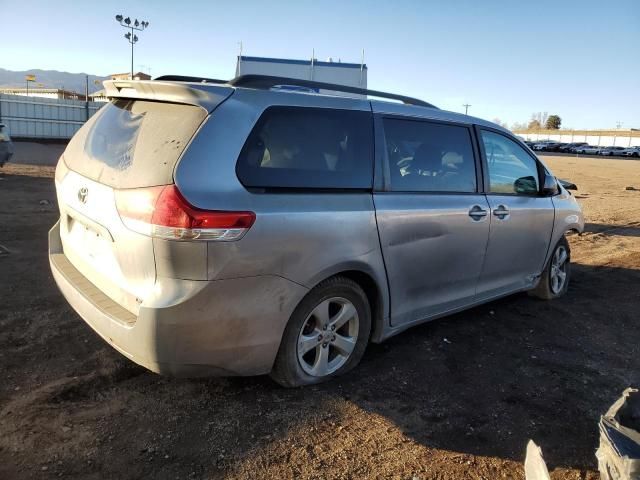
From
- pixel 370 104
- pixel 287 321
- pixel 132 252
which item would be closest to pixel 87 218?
pixel 132 252

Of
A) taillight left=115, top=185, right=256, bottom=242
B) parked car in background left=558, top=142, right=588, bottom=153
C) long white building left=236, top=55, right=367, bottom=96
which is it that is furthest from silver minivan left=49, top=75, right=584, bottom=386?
parked car in background left=558, top=142, right=588, bottom=153

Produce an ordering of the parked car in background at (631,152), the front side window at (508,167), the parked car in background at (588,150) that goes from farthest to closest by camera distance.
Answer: the parked car in background at (588,150), the parked car in background at (631,152), the front side window at (508,167)

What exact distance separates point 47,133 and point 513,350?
2568 centimetres

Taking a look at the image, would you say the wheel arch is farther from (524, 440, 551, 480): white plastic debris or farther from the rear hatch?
(524, 440, 551, 480): white plastic debris

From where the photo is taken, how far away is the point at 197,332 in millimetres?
2697

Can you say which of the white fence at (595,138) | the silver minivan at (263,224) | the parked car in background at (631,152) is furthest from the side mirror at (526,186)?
the white fence at (595,138)

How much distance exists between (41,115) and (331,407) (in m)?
25.4

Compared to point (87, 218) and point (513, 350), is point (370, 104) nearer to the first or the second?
point (87, 218)

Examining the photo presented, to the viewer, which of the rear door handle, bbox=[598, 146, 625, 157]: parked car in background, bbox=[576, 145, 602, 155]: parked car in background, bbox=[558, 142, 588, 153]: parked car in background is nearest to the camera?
the rear door handle

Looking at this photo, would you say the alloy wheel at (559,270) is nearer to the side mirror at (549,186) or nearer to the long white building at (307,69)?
the side mirror at (549,186)

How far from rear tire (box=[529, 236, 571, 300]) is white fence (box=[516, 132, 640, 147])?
94.7m

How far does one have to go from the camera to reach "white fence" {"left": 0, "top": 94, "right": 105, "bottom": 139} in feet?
75.3

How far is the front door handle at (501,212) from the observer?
4.36m

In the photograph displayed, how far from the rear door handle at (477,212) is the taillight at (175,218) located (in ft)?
6.86
